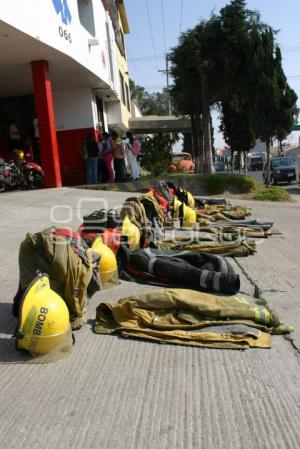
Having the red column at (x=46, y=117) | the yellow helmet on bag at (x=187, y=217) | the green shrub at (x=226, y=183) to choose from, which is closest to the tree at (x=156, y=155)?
the green shrub at (x=226, y=183)

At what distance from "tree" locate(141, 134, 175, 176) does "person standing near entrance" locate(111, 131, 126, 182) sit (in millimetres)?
2230

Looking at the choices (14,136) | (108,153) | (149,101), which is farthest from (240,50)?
(149,101)

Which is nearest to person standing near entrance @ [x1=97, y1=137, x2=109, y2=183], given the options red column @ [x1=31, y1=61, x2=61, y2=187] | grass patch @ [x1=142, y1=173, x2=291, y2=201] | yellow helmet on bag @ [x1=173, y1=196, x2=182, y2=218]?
red column @ [x1=31, y1=61, x2=61, y2=187]

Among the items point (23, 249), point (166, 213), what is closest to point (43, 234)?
point (23, 249)

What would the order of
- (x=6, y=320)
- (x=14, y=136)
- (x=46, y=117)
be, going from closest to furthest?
(x=6, y=320)
(x=46, y=117)
(x=14, y=136)

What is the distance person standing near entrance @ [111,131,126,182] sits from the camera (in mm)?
15789

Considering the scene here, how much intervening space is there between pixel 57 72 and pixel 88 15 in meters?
3.51

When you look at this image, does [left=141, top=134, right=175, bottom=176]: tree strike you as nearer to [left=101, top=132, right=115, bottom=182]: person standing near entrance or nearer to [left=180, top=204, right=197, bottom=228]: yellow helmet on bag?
[left=101, top=132, right=115, bottom=182]: person standing near entrance

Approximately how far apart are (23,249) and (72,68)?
455 inches

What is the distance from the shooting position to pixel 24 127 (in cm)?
1828

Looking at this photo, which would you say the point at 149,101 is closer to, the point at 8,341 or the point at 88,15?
the point at 88,15

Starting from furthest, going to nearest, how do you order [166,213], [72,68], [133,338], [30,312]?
1. [72,68]
2. [166,213]
3. [133,338]
4. [30,312]

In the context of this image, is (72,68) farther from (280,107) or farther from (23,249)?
(23,249)

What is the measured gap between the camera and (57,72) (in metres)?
14.6
